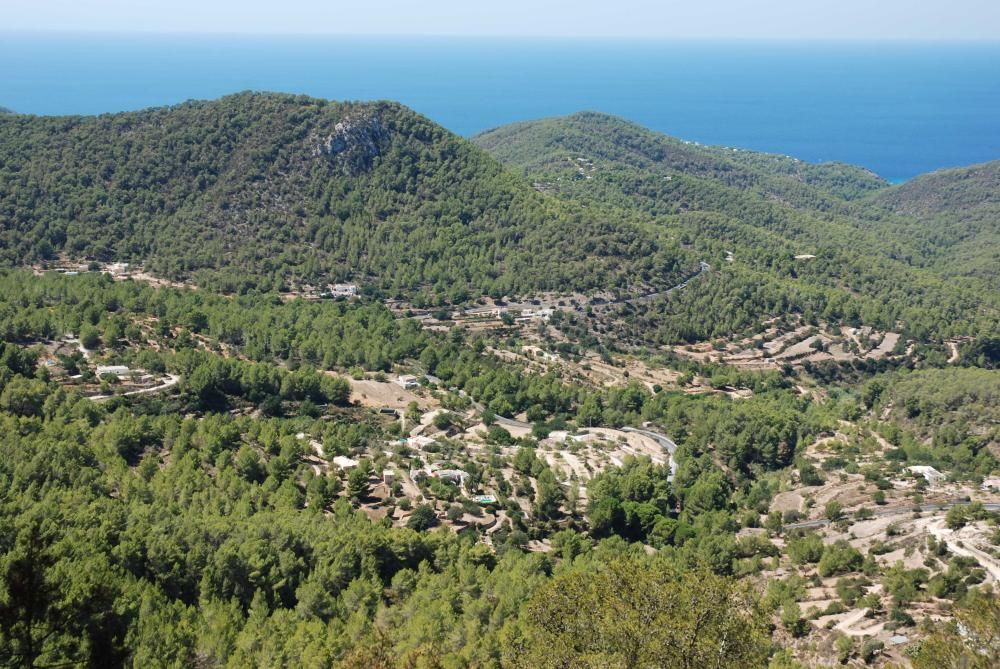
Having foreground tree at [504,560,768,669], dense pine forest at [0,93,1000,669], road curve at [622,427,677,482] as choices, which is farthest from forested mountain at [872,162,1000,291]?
foreground tree at [504,560,768,669]

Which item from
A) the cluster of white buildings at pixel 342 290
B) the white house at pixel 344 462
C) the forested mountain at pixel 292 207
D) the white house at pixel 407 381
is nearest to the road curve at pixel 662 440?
the white house at pixel 407 381

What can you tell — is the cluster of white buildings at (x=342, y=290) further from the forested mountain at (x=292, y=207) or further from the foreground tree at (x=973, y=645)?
the foreground tree at (x=973, y=645)

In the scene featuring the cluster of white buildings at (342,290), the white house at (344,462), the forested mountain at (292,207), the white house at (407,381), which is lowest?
the white house at (407,381)

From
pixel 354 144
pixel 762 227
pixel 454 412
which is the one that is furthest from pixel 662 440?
pixel 762 227

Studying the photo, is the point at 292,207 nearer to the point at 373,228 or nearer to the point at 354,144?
the point at 373,228

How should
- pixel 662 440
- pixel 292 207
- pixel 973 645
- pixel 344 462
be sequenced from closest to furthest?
pixel 973 645 < pixel 344 462 < pixel 662 440 < pixel 292 207

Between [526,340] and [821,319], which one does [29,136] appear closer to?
[526,340]
